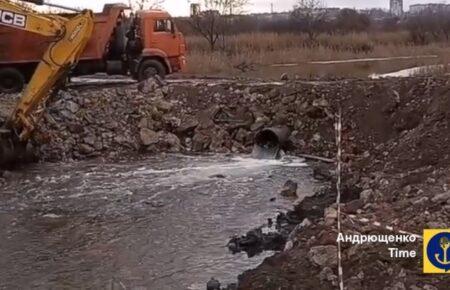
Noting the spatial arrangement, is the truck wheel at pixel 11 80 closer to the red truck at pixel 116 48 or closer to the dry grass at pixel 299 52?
the red truck at pixel 116 48

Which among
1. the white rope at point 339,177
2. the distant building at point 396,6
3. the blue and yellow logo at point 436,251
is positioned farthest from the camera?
the distant building at point 396,6

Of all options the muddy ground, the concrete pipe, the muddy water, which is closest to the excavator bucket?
the muddy water

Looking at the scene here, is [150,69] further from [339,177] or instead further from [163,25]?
[339,177]

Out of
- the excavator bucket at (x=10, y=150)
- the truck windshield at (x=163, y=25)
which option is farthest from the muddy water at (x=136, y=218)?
the truck windshield at (x=163, y=25)

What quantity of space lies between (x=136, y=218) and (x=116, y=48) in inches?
356

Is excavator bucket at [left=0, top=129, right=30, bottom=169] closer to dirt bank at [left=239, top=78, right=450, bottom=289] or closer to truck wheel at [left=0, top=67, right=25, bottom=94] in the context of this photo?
truck wheel at [left=0, top=67, right=25, bottom=94]

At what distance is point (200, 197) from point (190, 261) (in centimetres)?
360

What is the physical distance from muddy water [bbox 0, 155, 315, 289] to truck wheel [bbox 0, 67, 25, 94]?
407 centimetres

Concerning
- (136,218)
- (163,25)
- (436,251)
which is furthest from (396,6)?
(436,251)

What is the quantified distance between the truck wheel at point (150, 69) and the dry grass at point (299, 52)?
24.4 feet

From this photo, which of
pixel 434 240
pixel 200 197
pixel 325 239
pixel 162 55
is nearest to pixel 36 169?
pixel 200 197

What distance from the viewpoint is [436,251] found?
7.20 m

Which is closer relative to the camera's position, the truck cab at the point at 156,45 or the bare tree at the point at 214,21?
the truck cab at the point at 156,45

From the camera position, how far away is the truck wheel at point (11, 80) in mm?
19047
